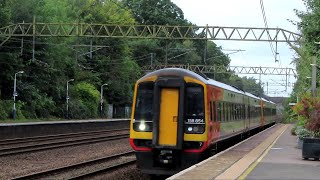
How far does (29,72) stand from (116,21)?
23.6 metres

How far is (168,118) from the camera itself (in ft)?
51.1

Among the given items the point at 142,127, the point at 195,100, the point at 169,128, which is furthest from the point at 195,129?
the point at 142,127

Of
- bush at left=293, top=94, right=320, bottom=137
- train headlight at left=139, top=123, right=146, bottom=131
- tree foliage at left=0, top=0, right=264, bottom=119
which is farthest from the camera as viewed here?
tree foliage at left=0, top=0, right=264, bottom=119

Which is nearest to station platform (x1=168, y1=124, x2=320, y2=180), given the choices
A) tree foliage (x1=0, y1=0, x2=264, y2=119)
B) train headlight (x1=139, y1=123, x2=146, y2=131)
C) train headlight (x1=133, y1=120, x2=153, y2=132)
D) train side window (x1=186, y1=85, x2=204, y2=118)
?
train side window (x1=186, y1=85, x2=204, y2=118)

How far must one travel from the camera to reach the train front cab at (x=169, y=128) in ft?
50.8

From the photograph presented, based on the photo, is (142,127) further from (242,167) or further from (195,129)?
(242,167)

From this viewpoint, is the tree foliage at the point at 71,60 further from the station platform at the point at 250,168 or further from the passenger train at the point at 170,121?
the passenger train at the point at 170,121

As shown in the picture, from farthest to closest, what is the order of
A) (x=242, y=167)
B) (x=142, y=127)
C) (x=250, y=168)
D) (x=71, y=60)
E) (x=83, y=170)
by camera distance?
(x=71, y=60), (x=83, y=170), (x=142, y=127), (x=242, y=167), (x=250, y=168)

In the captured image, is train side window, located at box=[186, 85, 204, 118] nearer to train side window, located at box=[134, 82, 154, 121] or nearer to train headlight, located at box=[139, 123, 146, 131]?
train side window, located at box=[134, 82, 154, 121]

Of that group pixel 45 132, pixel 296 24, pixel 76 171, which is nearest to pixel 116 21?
pixel 45 132

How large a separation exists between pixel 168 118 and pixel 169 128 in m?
0.28

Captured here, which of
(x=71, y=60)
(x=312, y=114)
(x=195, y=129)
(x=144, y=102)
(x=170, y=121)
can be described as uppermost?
(x=71, y=60)

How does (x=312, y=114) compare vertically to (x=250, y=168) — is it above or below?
above

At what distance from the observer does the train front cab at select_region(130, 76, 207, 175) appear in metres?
15.5
